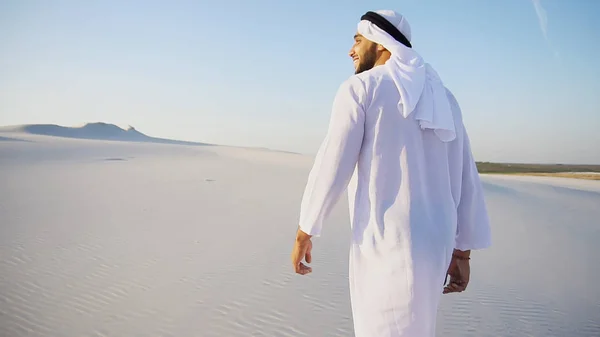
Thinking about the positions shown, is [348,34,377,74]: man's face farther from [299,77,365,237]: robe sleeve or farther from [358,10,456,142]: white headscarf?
[299,77,365,237]: robe sleeve

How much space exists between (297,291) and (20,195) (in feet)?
30.5

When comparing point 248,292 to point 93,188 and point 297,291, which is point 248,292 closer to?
point 297,291

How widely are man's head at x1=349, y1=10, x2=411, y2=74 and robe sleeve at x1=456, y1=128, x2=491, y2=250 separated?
Answer: 19.8 inches

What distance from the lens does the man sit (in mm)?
1676

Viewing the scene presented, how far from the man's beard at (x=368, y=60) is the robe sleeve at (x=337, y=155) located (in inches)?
9.1

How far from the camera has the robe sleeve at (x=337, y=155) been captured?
1.71 meters

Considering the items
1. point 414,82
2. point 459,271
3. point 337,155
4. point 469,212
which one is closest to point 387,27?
point 414,82

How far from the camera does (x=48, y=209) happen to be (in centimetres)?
994

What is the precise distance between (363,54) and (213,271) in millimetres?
4880

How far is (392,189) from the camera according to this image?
1.71 meters

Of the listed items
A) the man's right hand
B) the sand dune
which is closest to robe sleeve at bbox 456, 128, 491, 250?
the man's right hand

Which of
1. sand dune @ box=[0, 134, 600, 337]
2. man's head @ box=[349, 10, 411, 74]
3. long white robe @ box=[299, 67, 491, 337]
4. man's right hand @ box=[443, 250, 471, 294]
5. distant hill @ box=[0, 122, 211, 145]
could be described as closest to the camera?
long white robe @ box=[299, 67, 491, 337]

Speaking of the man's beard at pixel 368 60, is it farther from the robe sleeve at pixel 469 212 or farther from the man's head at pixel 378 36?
the robe sleeve at pixel 469 212

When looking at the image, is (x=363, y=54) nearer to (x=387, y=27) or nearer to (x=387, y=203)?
(x=387, y=27)
